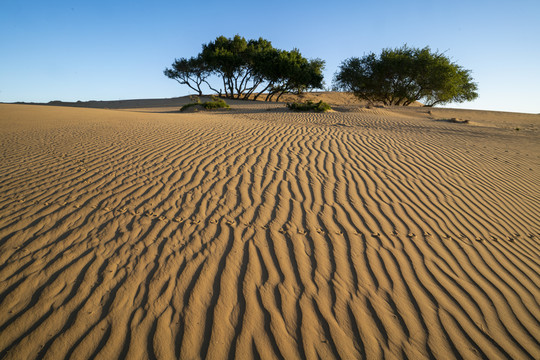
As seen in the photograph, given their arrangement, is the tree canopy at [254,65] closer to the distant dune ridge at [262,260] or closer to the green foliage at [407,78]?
the green foliage at [407,78]

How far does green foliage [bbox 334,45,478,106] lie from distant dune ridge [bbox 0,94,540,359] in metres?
24.6

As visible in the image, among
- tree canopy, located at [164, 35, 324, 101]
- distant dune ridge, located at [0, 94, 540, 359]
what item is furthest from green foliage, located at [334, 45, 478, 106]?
distant dune ridge, located at [0, 94, 540, 359]

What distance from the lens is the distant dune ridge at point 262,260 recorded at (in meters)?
1.95

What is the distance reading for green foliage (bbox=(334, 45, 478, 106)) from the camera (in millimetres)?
25094

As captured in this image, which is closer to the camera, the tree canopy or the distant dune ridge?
the distant dune ridge

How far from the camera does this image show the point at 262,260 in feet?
8.80

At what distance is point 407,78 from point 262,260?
99.3ft

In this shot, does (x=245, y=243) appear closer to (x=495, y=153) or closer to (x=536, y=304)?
(x=536, y=304)

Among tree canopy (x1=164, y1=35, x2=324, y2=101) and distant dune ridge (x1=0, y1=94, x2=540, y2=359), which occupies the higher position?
tree canopy (x1=164, y1=35, x2=324, y2=101)

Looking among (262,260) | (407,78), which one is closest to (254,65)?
(407,78)

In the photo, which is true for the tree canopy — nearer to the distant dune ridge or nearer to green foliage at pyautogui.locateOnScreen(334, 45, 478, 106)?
green foliage at pyautogui.locateOnScreen(334, 45, 478, 106)

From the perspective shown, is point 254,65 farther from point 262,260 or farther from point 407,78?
point 262,260

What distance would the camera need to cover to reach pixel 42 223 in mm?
3145

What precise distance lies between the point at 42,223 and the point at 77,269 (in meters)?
1.18
